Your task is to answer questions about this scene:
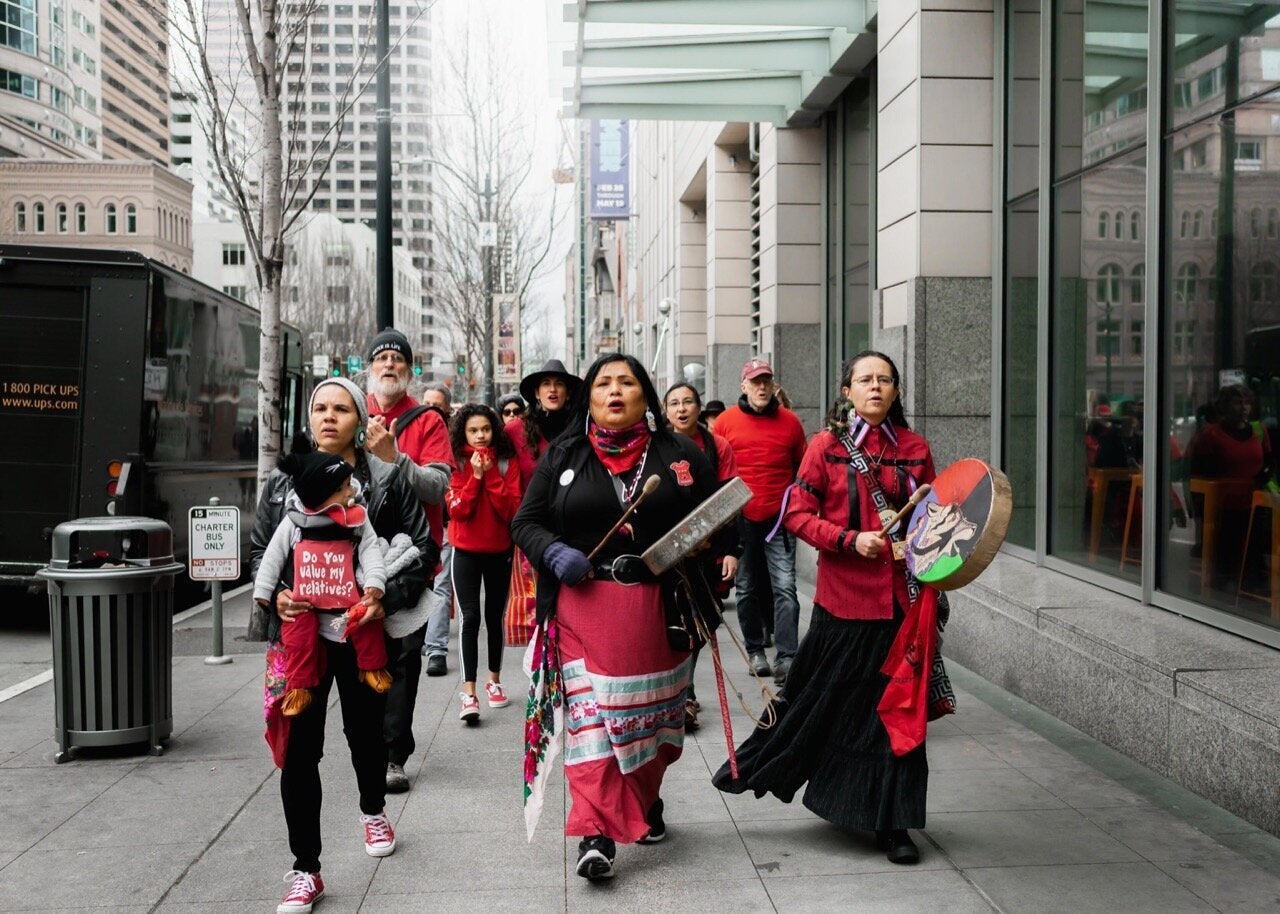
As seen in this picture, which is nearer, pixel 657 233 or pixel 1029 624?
pixel 1029 624

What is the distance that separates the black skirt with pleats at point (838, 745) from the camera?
15.3 feet

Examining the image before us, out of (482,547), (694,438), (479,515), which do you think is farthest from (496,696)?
(694,438)

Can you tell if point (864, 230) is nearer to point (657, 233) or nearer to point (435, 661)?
point (435, 661)

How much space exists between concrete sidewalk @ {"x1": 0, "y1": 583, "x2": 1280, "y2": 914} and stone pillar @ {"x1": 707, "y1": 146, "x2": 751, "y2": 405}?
1279cm

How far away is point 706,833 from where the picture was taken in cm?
505

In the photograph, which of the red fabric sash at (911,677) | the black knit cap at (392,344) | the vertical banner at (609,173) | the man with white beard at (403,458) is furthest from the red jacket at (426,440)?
the vertical banner at (609,173)

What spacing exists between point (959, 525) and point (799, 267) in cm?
1110

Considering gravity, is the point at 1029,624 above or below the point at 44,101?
below

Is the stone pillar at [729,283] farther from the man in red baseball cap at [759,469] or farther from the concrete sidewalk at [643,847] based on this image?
the concrete sidewalk at [643,847]

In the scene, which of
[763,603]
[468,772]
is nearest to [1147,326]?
[763,603]

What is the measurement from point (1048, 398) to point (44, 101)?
353 ft

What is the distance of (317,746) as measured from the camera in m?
4.44

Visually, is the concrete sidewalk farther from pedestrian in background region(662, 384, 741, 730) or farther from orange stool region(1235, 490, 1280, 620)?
orange stool region(1235, 490, 1280, 620)

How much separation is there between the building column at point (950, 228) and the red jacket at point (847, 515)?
14.7ft
